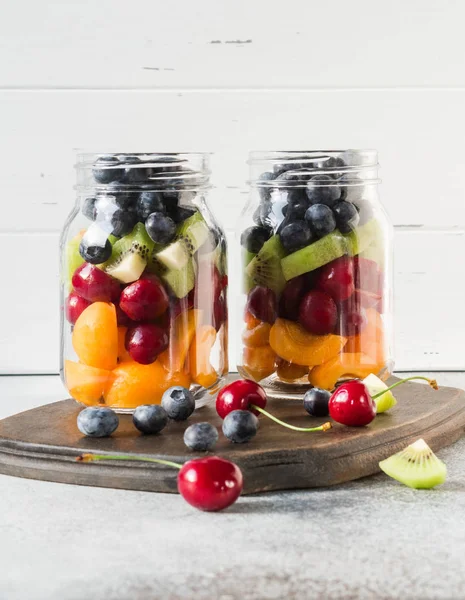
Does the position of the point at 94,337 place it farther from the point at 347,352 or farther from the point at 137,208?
the point at 347,352

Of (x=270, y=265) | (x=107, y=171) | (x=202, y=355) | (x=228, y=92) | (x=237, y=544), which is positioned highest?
(x=228, y=92)

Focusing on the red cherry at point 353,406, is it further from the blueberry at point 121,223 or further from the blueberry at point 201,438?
the blueberry at point 121,223

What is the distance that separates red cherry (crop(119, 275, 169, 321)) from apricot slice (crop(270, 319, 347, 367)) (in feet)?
0.54

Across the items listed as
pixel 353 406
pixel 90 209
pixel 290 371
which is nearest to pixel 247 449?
pixel 353 406

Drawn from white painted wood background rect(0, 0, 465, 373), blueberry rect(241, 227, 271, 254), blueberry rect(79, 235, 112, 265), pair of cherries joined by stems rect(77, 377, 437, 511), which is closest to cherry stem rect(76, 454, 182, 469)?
pair of cherries joined by stems rect(77, 377, 437, 511)

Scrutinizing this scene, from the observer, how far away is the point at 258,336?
1.11 metres

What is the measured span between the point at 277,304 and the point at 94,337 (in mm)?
228

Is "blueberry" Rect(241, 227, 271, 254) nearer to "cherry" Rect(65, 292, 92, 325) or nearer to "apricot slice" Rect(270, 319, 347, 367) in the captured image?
"apricot slice" Rect(270, 319, 347, 367)

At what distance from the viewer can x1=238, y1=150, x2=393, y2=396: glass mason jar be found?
1.06 m

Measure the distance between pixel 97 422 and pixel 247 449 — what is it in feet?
0.54

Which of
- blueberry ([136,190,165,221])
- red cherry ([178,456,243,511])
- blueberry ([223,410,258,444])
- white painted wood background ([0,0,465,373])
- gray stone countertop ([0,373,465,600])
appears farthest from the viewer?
white painted wood background ([0,0,465,373])

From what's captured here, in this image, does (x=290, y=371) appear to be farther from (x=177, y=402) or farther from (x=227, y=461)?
(x=227, y=461)

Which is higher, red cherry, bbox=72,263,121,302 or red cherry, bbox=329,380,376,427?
red cherry, bbox=72,263,121,302

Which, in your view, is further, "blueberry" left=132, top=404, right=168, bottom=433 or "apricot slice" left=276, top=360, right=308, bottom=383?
"apricot slice" left=276, top=360, right=308, bottom=383
